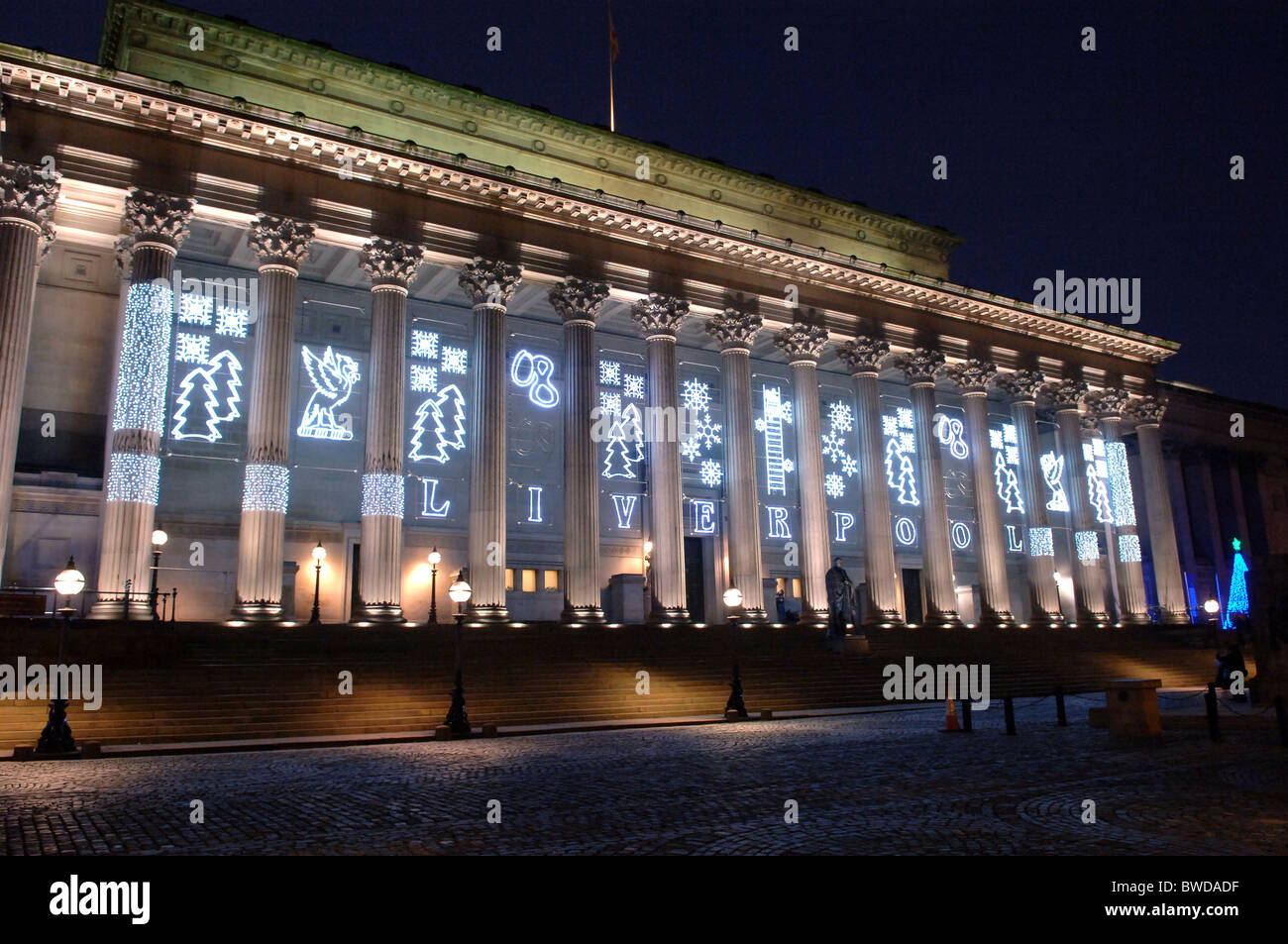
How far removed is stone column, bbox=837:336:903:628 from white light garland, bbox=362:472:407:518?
19.6 m

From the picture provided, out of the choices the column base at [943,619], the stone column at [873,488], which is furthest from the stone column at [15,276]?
the column base at [943,619]

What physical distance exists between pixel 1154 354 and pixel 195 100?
4854cm

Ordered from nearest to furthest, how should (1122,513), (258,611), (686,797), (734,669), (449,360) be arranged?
(686,797) → (734,669) → (258,611) → (449,360) → (1122,513)

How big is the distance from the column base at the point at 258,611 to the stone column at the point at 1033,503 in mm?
33270

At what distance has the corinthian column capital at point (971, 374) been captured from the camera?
4519 centimetres

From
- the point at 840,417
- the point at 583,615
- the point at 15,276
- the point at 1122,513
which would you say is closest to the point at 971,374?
the point at 840,417

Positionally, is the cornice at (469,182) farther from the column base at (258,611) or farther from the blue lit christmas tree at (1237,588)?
the blue lit christmas tree at (1237,588)

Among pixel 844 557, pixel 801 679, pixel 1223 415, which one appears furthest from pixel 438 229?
pixel 1223 415

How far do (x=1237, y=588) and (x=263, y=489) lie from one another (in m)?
50.7

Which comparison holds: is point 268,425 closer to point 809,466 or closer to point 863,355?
point 809,466

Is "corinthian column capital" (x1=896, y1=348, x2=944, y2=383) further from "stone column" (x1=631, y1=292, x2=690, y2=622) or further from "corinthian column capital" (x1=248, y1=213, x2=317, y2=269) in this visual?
"corinthian column capital" (x1=248, y1=213, x2=317, y2=269)

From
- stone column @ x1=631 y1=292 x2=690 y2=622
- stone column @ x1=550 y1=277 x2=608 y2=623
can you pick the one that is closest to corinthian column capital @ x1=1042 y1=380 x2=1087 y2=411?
stone column @ x1=631 y1=292 x2=690 y2=622

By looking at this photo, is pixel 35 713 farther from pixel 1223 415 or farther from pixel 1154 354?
pixel 1223 415

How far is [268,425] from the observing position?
96.2 feet
